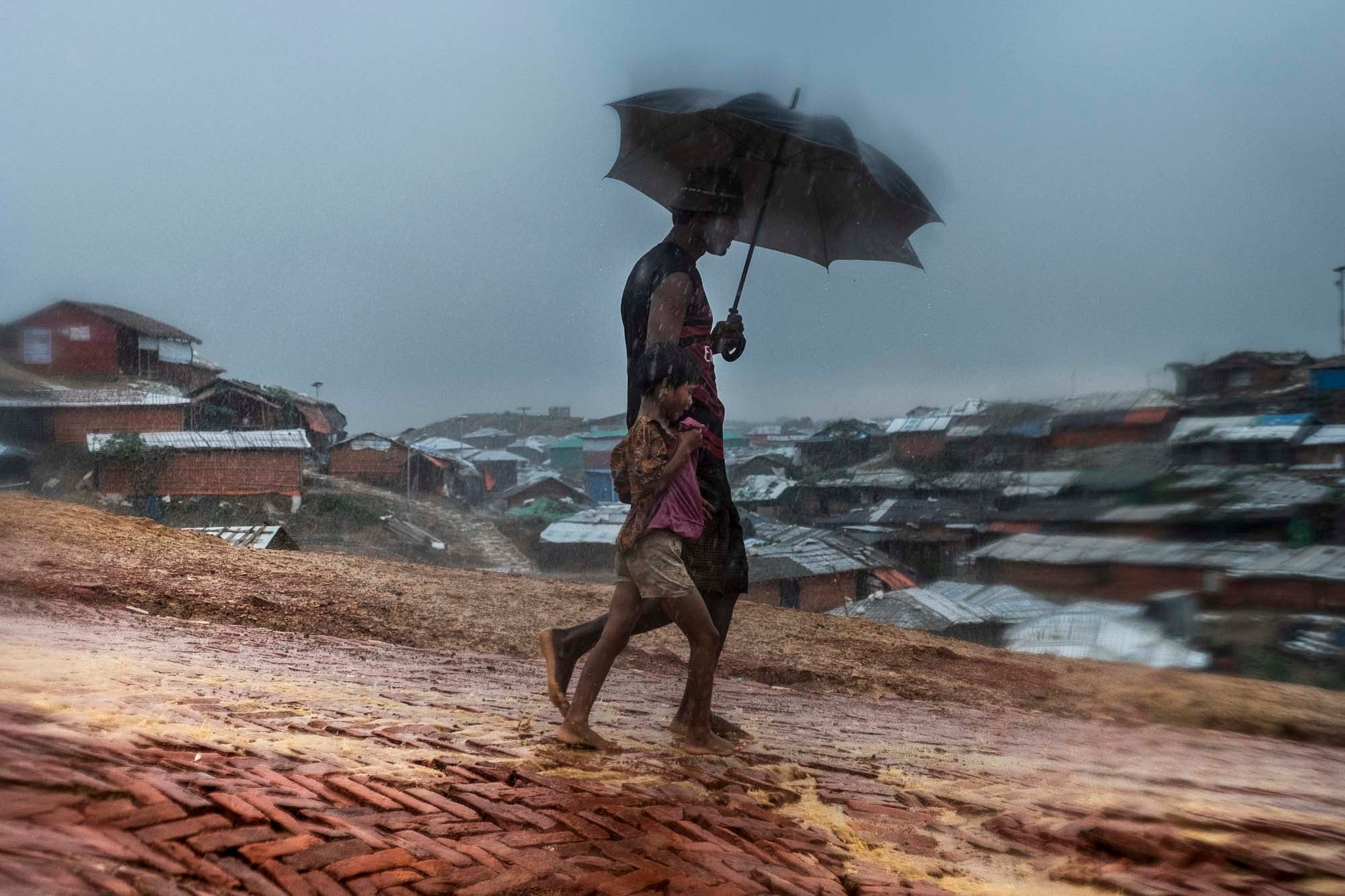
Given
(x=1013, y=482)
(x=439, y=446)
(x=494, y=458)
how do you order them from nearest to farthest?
1. (x=1013, y=482)
2. (x=439, y=446)
3. (x=494, y=458)

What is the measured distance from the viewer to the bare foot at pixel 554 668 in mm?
2809

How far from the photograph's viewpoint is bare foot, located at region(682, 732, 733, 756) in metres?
2.76

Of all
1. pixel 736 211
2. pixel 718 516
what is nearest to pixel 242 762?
pixel 718 516

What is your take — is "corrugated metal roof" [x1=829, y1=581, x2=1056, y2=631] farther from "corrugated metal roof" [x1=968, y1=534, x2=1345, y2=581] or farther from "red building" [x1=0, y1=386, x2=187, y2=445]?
"red building" [x1=0, y1=386, x2=187, y2=445]

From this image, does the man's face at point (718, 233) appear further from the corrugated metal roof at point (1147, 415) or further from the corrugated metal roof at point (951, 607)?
the corrugated metal roof at point (951, 607)

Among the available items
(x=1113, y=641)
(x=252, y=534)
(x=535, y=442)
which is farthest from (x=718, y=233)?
(x=535, y=442)

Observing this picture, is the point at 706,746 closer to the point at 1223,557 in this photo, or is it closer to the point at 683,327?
the point at 683,327

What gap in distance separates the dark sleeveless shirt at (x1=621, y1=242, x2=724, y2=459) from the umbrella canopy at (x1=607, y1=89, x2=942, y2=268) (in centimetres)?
37

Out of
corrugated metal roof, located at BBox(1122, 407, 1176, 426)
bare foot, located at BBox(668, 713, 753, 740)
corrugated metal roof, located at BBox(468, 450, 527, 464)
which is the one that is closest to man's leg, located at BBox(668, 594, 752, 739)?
bare foot, located at BBox(668, 713, 753, 740)

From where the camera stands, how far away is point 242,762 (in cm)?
219

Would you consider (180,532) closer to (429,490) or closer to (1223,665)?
(1223,665)

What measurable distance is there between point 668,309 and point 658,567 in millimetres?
775

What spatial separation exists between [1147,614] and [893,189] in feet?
15.7

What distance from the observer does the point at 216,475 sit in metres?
19.1
